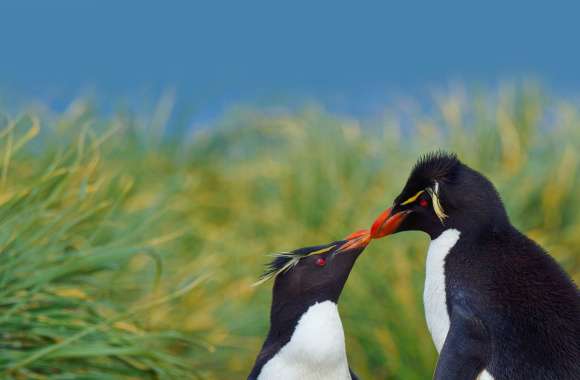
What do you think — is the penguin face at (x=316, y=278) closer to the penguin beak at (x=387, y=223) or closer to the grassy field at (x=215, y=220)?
the penguin beak at (x=387, y=223)

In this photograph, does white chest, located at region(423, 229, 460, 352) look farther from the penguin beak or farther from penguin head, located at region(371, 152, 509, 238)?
the penguin beak

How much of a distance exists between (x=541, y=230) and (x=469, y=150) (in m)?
0.80

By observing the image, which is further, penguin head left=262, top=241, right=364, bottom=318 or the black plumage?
penguin head left=262, top=241, right=364, bottom=318

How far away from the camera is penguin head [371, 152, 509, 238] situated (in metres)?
3.18

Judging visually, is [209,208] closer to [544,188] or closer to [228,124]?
[228,124]

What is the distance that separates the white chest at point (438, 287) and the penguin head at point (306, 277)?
0.92ft

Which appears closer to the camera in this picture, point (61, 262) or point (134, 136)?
point (61, 262)

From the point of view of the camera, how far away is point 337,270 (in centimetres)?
325

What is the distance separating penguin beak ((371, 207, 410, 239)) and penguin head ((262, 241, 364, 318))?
11 cm

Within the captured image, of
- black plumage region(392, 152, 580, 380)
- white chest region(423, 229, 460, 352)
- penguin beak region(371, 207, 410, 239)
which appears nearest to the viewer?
black plumage region(392, 152, 580, 380)

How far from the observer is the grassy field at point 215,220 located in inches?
179

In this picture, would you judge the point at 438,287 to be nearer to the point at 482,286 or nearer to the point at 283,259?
the point at 482,286

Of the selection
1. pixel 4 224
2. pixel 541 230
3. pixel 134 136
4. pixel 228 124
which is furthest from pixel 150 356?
pixel 228 124

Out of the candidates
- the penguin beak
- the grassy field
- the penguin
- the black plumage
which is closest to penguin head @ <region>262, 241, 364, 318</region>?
the penguin
